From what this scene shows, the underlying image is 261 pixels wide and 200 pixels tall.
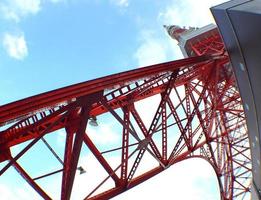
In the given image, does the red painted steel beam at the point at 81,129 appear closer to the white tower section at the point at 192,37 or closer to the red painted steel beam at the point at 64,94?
the red painted steel beam at the point at 64,94

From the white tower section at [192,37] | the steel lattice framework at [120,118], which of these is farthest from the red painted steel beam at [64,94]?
the white tower section at [192,37]

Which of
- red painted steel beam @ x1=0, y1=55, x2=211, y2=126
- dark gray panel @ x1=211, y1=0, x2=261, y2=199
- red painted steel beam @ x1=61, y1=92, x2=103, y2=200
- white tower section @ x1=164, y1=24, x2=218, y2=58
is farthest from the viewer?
white tower section @ x1=164, y1=24, x2=218, y2=58

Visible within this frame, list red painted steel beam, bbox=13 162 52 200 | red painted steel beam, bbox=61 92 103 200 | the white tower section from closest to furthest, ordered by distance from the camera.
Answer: red painted steel beam, bbox=61 92 103 200 < red painted steel beam, bbox=13 162 52 200 < the white tower section

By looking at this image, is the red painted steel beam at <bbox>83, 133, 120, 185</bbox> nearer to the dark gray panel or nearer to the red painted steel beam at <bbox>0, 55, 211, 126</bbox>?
the red painted steel beam at <bbox>0, 55, 211, 126</bbox>

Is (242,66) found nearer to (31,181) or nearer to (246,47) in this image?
(246,47)

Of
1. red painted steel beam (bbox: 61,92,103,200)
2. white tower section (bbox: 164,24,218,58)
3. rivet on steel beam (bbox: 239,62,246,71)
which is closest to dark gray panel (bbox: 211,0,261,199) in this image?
rivet on steel beam (bbox: 239,62,246,71)

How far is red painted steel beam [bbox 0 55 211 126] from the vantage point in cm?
644

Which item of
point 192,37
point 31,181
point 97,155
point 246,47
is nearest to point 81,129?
point 31,181

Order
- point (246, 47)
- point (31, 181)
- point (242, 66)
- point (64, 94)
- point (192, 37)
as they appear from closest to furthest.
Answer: point (64, 94) → point (246, 47) → point (31, 181) → point (242, 66) → point (192, 37)

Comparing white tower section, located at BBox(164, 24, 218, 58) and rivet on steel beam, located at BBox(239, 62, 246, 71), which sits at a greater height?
rivet on steel beam, located at BBox(239, 62, 246, 71)

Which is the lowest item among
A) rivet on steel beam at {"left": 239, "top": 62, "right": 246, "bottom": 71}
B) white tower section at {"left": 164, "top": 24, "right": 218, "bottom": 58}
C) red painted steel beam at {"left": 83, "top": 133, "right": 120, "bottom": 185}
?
white tower section at {"left": 164, "top": 24, "right": 218, "bottom": 58}

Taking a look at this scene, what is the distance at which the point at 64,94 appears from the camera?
289 inches

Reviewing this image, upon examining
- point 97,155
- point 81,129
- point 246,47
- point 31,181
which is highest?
point 81,129

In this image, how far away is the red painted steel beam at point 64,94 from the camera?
6.44 meters
